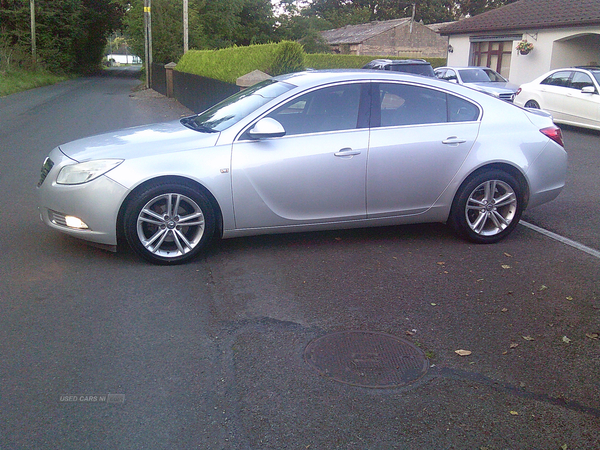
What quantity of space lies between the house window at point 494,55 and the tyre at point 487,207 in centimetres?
2568

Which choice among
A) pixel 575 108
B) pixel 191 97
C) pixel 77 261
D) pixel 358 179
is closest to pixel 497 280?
pixel 358 179

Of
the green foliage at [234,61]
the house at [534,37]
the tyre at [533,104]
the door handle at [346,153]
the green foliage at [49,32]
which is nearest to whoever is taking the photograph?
the door handle at [346,153]

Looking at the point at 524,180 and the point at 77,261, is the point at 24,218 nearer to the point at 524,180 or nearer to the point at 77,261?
the point at 77,261

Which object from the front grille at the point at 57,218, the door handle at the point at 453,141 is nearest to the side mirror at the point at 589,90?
the door handle at the point at 453,141

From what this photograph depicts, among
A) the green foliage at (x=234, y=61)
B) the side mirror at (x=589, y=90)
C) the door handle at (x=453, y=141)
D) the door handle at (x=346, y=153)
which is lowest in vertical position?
the door handle at (x=346, y=153)

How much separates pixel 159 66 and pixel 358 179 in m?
27.7

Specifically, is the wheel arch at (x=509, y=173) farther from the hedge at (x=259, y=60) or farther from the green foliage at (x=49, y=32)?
the green foliage at (x=49, y=32)

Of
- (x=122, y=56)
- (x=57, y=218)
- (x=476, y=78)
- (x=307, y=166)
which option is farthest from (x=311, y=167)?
(x=122, y=56)

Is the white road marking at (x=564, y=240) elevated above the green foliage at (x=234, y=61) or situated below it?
below

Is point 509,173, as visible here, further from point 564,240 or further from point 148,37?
point 148,37

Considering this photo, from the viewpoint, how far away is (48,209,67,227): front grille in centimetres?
560

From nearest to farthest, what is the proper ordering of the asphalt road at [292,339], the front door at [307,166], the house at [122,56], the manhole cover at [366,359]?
the asphalt road at [292,339] < the manhole cover at [366,359] < the front door at [307,166] < the house at [122,56]

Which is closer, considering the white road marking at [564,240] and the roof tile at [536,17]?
the white road marking at [564,240]

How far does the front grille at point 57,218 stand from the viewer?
5.60 metres
